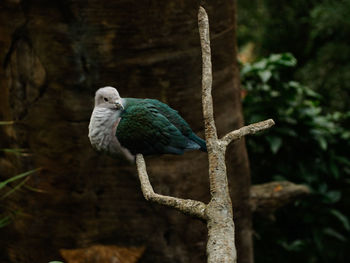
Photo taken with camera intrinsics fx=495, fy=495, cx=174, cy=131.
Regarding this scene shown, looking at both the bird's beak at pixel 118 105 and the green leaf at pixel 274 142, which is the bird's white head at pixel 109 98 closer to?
the bird's beak at pixel 118 105

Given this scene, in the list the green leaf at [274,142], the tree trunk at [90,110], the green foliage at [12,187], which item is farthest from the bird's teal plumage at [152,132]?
the green leaf at [274,142]

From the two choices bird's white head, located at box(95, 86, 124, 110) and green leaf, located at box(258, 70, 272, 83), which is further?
green leaf, located at box(258, 70, 272, 83)

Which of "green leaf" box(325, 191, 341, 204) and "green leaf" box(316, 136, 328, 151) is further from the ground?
"green leaf" box(316, 136, 328, 151)

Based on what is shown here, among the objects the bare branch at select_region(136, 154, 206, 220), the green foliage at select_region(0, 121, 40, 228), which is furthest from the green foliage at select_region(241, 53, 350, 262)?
the bare branch at select_region(136, 154, 206, 220)

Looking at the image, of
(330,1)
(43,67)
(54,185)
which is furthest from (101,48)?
(330,1)

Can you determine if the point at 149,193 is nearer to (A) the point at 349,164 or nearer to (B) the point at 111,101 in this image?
(B) the point at 111,101

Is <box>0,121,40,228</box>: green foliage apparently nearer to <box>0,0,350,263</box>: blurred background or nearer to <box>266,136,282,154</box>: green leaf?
<box>0,0,350,263</box>: blurred background

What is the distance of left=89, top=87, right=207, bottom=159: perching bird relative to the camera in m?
1.15

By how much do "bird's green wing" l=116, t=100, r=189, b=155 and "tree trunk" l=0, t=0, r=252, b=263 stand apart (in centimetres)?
96

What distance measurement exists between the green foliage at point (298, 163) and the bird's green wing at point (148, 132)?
8.26ft

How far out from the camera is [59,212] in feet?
8.59

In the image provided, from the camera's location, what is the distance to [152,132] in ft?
3.80

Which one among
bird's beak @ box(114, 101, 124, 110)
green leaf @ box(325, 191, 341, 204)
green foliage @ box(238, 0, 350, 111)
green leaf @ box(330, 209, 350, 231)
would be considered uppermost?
green foliage @ box(238, 0, 350, 111)

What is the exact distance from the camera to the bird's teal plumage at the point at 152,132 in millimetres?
1153
